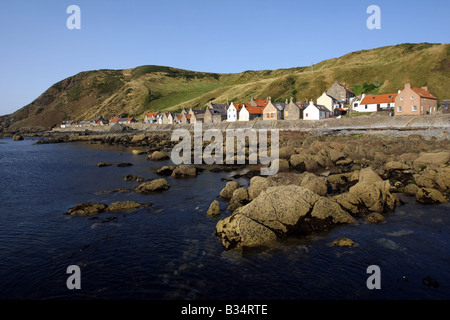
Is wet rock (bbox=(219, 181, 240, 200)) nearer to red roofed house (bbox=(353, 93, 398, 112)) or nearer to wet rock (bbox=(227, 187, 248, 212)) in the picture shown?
wet rock (bbox=(227, 187, 248, 212))

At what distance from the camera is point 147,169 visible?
40156 mm

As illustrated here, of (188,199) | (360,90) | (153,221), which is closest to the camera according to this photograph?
(153,221)

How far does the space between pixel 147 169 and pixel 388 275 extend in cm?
3297

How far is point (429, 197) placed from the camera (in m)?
21.5

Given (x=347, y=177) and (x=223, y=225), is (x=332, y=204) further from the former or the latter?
(x=347, y=177)

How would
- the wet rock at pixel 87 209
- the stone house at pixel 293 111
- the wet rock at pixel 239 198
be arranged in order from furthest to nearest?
the stone house at pixel 293 111
the wet rock at pixel 239 198
the wet rock at pixel 87 209

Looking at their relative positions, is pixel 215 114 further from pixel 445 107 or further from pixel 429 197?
pixel 429 197

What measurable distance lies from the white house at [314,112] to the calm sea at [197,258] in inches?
2532

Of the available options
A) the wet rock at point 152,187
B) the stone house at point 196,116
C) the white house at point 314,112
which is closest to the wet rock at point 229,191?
the wet rock at point 152,187

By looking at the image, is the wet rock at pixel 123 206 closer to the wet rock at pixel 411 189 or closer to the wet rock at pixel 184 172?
the wet rock at pixel 184 172

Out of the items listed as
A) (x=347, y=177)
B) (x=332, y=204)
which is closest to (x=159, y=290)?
(x=332, y=204)

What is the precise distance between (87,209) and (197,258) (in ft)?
39.8

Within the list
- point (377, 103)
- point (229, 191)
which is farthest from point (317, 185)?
point (377, 103)

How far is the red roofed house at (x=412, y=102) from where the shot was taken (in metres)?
71.9
